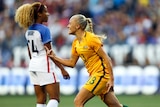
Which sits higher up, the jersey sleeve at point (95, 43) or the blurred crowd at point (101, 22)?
the jersey sleeve at point (95, 43)

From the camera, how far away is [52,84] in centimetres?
1177

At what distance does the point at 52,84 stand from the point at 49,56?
1.67ft

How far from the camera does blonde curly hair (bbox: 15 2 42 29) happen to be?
11.6 meters

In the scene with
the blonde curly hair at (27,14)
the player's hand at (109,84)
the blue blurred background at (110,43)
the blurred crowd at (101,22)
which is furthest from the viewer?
the blurred crowd at (101,22)

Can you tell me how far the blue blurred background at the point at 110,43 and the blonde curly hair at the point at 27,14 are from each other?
895 centimetres

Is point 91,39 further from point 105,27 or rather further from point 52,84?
point 105,27

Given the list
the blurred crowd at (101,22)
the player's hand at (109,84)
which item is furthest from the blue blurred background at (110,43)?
the player's hand at (109,84)

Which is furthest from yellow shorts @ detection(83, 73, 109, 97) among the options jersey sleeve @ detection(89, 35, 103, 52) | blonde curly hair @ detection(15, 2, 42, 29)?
blonde curly hair @ detection(15, 2, 42, 29)

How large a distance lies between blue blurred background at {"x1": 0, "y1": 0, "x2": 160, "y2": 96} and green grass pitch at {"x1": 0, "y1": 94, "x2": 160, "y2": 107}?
581 mm

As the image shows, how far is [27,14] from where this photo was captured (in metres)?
11.6

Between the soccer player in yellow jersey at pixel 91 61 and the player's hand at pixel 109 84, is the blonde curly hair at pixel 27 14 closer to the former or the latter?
the soccer player in yellow jersey at pixel 91 61

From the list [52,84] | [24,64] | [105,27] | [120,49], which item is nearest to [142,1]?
[105,27]

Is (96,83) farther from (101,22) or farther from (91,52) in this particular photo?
(101,22)

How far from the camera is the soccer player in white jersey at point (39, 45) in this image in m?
11.7
